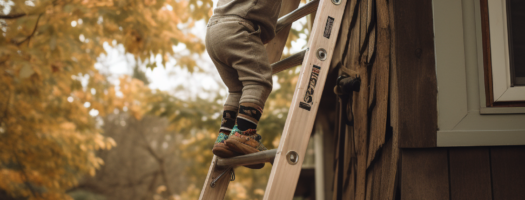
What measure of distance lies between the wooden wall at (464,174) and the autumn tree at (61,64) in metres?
2.70

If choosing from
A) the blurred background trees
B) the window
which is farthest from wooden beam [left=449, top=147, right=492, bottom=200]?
the blurred background trees

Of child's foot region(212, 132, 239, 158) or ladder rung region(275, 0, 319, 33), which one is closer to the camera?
child's foot region(212, 132, 239, 158)

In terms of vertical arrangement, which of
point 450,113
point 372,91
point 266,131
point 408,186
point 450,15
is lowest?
point 408,186

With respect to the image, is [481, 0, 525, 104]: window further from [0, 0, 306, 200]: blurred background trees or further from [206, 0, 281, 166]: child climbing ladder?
[0, 0, 306, 200]: blurred background trees

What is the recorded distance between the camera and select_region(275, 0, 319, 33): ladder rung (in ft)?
4.82

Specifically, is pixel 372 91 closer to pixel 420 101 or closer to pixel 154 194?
pixel 420 101

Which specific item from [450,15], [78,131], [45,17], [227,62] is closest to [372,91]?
[450,15]

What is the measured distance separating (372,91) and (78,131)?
4.75 meters

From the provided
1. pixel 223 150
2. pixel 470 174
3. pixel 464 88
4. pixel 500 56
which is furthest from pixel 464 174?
pixel 223 150

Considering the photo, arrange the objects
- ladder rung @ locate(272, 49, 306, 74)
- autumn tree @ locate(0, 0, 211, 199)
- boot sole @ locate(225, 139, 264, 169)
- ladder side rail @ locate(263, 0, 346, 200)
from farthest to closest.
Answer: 1. autumn tree @ locate(0, 0, 211, 199)
2. ladder rung @ locate(272, 49, 306, 74)
3. boot sole @ locate(225, 139, 264, 169)
4. ladder side rail @ locate(263, 0, 346, 200)

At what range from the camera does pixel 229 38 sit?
4.40 ft

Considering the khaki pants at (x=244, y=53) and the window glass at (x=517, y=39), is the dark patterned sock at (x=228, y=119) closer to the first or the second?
the khaki pants at (x=244, y=53)

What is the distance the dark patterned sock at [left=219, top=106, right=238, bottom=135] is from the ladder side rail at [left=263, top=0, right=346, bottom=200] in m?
0.43

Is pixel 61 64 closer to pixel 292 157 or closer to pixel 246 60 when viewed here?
pixel 246 60
